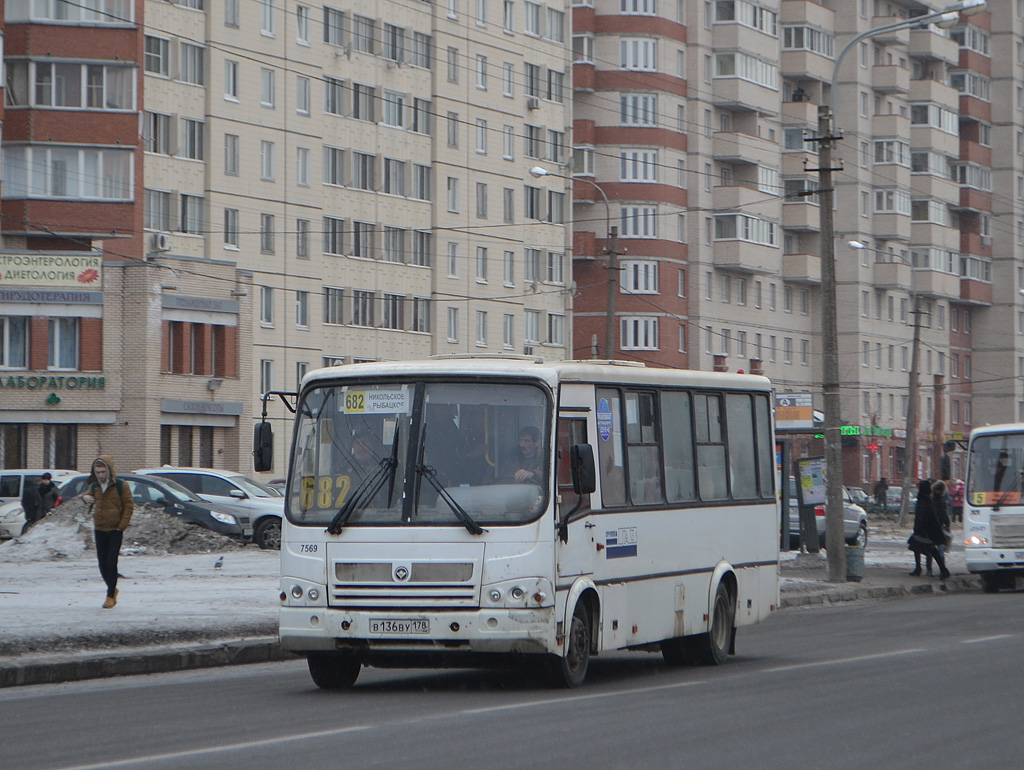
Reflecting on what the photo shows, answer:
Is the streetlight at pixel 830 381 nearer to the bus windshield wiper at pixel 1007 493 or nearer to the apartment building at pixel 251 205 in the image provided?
Result: the bus windshield wiper at pixel 1007 493

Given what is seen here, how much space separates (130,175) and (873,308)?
51.1 metres

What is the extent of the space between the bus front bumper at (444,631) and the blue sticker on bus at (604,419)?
180cm

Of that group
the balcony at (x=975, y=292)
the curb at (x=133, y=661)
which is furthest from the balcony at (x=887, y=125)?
the curb at (x=133, y=661)

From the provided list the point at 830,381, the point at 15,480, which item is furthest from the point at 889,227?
the point at 830,381

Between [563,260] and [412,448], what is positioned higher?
[563,260]

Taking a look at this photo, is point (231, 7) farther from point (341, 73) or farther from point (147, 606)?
point (147, 606)

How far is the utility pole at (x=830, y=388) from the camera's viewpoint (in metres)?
29.1

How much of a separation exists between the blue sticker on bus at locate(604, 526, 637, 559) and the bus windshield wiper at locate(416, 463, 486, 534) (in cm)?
145

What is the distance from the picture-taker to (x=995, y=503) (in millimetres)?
30719

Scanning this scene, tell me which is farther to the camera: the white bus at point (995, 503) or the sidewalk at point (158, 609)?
the white bus at point (995, 503)

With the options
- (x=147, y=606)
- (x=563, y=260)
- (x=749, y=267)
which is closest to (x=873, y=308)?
(x=749, y=267)

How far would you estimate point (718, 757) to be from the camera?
1004 cm

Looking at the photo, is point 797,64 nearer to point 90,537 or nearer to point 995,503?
point 995,503

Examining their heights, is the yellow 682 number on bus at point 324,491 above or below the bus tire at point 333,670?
above
